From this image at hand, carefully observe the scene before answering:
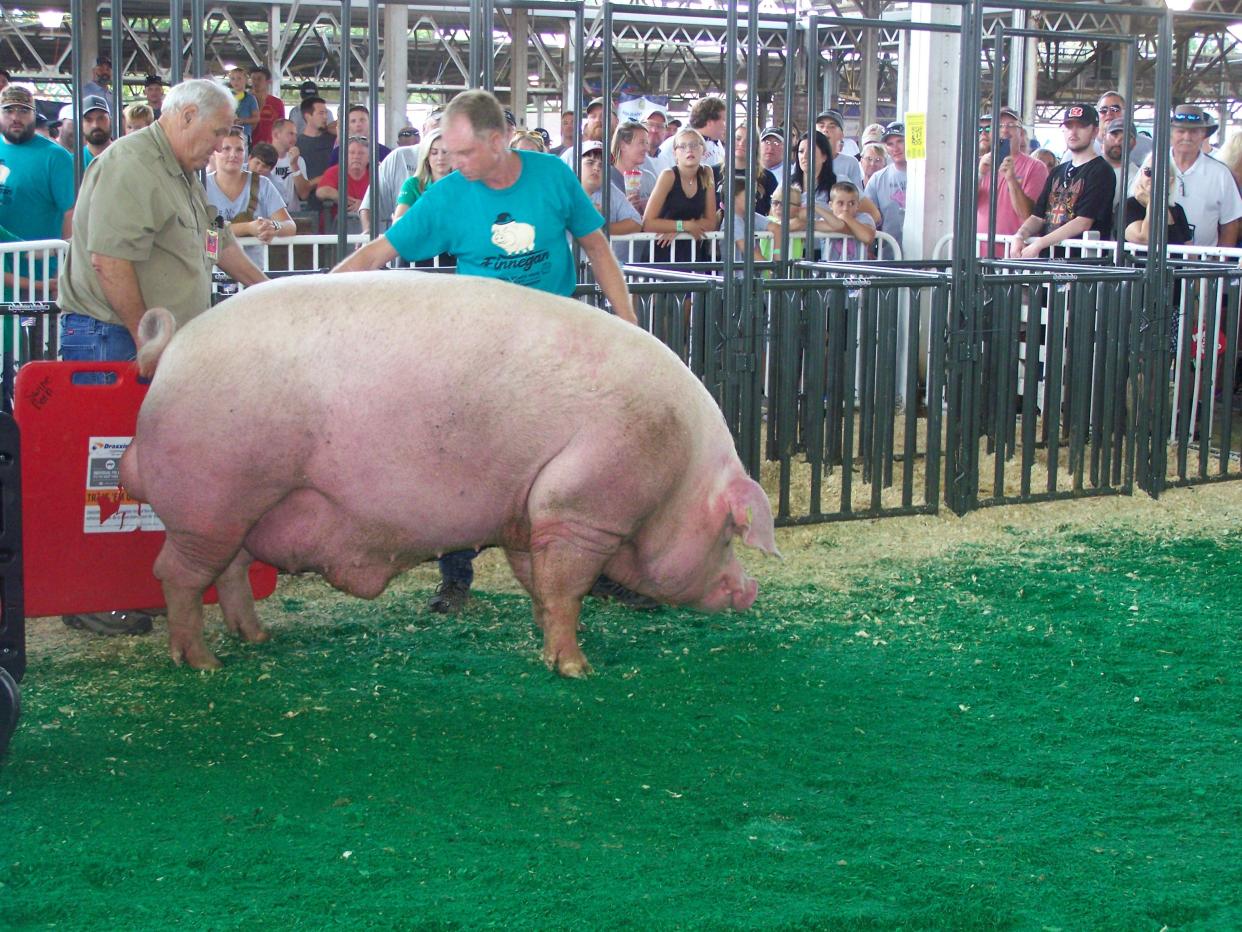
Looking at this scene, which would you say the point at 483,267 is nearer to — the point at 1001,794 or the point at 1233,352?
the point at 1001,794

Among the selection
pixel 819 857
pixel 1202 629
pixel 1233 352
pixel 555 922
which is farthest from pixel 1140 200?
pixel 555 922

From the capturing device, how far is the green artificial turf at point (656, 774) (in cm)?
332

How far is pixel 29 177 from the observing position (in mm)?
7984

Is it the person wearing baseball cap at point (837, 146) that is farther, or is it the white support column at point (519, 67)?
the white support column at point (519, 67)

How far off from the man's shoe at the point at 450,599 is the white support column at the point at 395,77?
7240mm

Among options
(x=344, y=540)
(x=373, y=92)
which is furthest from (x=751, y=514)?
(x=373, y=92)

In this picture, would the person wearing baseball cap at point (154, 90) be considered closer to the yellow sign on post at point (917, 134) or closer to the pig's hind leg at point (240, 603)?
the yellow sign on post at point (917, 134)

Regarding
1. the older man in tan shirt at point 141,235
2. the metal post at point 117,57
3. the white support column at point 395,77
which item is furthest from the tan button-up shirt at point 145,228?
the white support column at point 395,77

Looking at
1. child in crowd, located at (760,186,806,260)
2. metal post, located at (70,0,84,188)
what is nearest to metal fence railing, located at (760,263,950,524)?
child in crowd, located at (760,186,806,260)

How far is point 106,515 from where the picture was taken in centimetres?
519

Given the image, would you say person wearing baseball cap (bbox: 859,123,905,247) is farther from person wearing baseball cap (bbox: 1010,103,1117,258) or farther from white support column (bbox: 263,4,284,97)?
white support column (bbox: 263,4,284,97)

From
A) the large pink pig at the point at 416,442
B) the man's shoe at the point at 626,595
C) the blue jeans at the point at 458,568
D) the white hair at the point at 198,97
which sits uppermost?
the white hair at the point at 198,97

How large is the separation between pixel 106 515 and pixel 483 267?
1639 mm

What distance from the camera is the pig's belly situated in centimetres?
479
